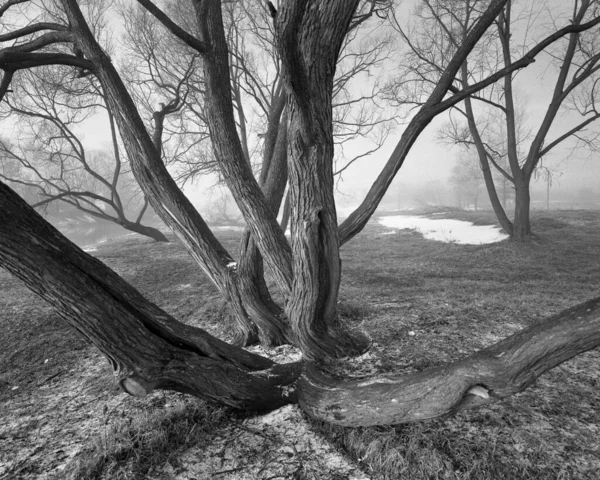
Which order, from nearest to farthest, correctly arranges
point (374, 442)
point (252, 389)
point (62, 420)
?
point (374, 442) < point (252, 389) < point (62, 420)

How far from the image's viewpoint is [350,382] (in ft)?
8.28

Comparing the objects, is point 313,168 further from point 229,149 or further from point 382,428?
point 382,428

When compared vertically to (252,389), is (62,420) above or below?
below

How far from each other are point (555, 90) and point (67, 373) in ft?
43.2

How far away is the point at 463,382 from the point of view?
183cm

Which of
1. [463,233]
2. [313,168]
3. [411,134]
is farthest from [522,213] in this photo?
[313,168]

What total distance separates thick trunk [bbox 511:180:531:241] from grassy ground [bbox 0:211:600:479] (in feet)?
10.4

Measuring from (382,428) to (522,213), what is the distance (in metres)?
10.4

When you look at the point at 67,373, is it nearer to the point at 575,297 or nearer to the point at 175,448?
the point at 175,448

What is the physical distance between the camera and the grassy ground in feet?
6.64

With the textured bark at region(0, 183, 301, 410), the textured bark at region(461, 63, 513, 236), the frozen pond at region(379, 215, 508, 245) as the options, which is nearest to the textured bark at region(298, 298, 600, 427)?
the textured bark at region(0, 183, 301, 410)

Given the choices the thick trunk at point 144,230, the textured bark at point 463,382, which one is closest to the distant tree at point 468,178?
the thick trunk at point 144,230

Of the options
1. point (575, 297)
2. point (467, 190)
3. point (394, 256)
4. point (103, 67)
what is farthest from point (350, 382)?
Answer: point (467, 190)

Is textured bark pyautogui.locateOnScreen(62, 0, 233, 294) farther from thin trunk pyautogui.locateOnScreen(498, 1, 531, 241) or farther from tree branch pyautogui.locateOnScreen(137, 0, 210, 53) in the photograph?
thin trunk pyautogui.locateOnScreen(498, 1, 531, 241)
